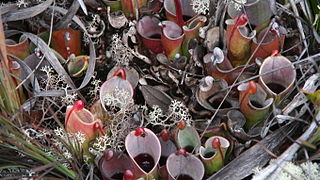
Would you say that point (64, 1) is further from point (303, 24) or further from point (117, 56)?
point (303, 24)

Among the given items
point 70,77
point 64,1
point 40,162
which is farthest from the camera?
point 64,1

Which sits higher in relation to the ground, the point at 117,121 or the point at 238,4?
the point at 238,4

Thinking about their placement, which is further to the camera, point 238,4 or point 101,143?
point 238,4

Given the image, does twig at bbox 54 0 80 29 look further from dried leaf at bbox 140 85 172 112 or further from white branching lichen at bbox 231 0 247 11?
white branching lichen at bbox 231 0 247 11

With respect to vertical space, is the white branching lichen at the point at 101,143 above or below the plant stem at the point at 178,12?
below

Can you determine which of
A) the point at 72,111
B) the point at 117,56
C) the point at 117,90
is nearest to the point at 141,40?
the point at 117,56

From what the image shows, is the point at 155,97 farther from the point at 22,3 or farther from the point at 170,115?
the point at 22,3

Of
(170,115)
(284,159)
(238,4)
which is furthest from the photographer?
(238,4)

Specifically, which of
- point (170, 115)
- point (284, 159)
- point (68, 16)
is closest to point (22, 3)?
point (68, 16)

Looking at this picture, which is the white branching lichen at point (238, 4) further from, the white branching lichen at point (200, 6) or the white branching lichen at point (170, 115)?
the white branching lichen at point (170, 115)

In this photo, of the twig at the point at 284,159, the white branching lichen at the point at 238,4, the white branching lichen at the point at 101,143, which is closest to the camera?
the twig at the point at 284,159

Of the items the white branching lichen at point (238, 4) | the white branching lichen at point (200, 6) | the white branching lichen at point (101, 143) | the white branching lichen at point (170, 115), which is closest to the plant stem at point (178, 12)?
the white branching lichen at point (200, 6)
